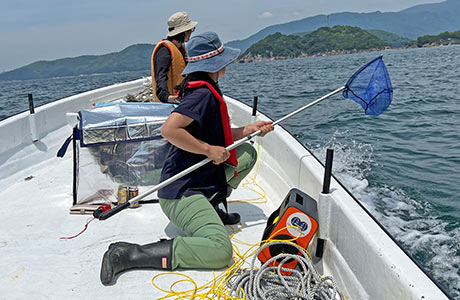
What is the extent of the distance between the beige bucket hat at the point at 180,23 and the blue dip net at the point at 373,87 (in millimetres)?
1677

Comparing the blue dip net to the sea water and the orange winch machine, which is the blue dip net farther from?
the sea water

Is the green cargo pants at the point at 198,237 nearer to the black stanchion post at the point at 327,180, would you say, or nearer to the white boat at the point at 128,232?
the white boat at the point at 128,232

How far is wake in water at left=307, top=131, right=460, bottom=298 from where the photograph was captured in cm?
277

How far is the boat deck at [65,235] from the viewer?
2.00m

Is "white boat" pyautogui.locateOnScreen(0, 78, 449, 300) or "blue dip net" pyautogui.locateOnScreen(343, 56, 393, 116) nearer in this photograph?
"white boat" pyautogui.locateOnScreen(0, 78, 449, 300)

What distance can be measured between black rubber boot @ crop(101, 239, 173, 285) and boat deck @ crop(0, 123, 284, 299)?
7cm

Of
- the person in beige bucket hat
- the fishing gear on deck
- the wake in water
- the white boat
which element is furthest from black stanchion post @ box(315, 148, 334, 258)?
the person in beige bucket hat

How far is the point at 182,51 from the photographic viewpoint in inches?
147

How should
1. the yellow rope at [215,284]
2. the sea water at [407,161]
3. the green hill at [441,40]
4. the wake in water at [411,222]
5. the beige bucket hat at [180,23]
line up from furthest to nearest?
1. the green hill at [441,40]
2. the beige bucket hat at [180,23]
3. the sea water at [407,161]
4. the wake in water at [411,222]
5. the yellow rope at [215,284]

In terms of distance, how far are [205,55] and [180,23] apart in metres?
1.51

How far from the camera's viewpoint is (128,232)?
264 cm

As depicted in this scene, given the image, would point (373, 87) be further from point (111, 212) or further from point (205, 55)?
point (111, 212)

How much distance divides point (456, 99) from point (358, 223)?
9863 mm

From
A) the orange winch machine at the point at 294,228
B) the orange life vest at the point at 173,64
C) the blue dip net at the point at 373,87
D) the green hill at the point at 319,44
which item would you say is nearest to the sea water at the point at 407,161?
the orange winch machine at the point at 294,228
